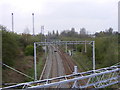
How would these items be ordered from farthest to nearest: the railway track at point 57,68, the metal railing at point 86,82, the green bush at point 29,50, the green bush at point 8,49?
the green bush at point 29,50, the railway track at point 57,68, the green bush at point 8,49, the metal railing at point 86,82

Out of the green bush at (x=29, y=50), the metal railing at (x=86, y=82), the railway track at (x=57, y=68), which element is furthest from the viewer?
the green bush at (x=29, y=50)

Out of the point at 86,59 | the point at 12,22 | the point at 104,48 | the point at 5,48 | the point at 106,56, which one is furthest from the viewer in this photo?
the point at 12,22

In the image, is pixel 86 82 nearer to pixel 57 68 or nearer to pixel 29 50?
pixel 57 68

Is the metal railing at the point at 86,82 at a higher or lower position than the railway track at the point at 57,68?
higher

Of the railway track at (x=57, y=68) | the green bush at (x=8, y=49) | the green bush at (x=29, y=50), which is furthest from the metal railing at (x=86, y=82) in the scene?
the green bush at (x=29, y=50)

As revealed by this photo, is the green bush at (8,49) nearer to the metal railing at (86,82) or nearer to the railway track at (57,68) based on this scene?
the railway track at (57,68)

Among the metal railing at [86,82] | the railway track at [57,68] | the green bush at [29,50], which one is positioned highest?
the metal railing at [86,82]

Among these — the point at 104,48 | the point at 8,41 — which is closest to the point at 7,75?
the point at 8,41

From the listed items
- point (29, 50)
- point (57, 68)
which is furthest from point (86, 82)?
point (29, 50)

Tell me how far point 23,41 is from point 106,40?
13089 mm

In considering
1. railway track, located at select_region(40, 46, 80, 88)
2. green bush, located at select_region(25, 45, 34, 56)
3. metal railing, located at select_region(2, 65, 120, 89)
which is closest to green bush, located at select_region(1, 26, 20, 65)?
railway track, located at select_region(40, 46, 80, 88)

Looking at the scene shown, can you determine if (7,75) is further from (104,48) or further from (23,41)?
(23,41)

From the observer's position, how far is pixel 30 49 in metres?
28.1

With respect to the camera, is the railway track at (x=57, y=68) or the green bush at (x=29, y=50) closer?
the railway track at (x=57, y=68)
